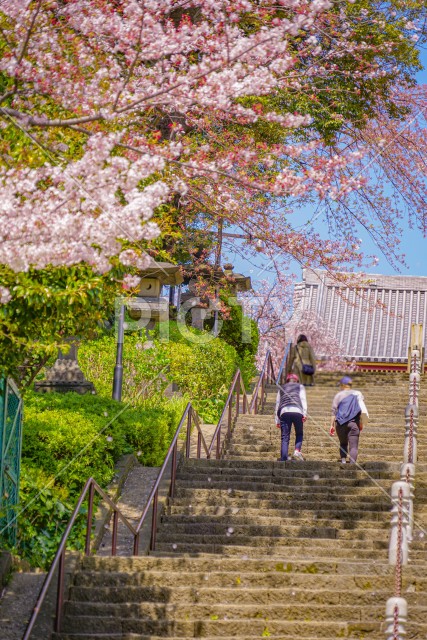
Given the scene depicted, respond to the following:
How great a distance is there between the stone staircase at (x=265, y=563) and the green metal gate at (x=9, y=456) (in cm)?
121

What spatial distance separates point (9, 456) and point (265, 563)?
9.88 ft

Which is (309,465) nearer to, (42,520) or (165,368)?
(42,520)

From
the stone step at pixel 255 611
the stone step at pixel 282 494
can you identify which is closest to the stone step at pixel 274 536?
the stone step at pixel 282 494

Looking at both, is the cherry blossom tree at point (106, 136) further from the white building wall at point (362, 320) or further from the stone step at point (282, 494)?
the white building wall at point (362, 320)

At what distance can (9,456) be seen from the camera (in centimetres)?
1101

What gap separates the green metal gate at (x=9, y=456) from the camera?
10570 mm

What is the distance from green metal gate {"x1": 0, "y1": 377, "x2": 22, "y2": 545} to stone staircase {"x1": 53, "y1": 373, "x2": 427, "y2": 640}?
3.98 feet

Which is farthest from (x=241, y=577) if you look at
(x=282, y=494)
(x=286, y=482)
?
(x=286, y=482)

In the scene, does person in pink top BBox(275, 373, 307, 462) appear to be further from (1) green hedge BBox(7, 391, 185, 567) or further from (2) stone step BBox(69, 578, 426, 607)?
(2) stone step BBox(69, 578, 426, 607)

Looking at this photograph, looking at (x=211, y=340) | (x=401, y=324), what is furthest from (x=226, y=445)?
(x=401, y=324)

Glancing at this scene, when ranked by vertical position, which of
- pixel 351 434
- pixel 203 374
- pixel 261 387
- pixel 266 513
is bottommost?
pixel 266 513

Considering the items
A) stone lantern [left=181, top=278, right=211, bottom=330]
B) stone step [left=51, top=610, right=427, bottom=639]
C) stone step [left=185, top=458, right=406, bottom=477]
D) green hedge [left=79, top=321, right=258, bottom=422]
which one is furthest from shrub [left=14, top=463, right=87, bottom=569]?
stone lantern [left=181, top=278, right=211, bottom=330]

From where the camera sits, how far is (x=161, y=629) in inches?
350

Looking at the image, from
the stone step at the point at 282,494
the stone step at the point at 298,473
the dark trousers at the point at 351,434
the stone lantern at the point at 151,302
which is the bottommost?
the stone step at the point at 282,494
